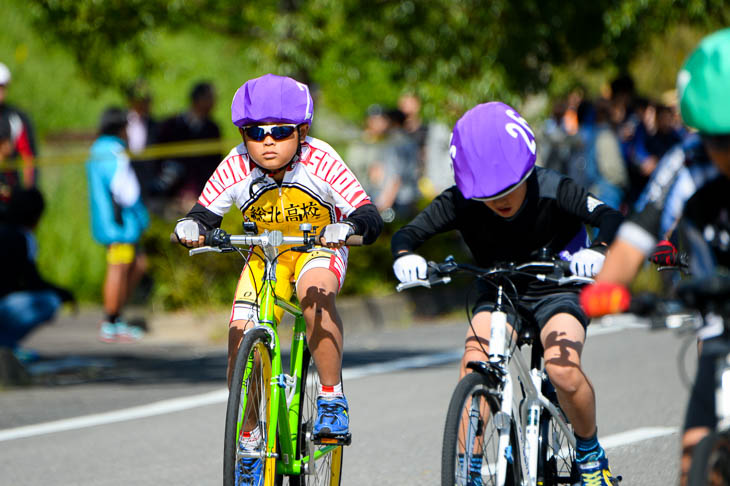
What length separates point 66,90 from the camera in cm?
2800

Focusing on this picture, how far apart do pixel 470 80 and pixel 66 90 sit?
54.4 ft

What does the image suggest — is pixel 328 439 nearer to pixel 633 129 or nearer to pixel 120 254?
pixel 120 254

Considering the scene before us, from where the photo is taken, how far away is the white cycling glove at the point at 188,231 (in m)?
4.70

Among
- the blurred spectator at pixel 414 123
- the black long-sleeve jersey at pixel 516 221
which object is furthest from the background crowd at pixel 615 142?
the black long-sleeve jersey at pixel 516 221

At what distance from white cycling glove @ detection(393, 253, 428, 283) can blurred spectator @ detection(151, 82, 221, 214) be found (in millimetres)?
9176

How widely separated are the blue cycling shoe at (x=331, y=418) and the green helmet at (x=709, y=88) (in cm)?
207

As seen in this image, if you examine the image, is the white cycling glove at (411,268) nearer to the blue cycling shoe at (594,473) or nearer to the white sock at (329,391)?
the white sock at (329,391)

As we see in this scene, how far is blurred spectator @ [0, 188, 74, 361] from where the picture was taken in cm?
958

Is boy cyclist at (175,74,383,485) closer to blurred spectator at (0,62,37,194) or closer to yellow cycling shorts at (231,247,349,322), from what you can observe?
yellow cycling shorts at (231,247,349,322)

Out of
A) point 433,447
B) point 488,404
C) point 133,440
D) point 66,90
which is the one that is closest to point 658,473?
point 433,447

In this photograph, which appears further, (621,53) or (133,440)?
(621,53)

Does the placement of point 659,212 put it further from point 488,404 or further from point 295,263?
point 295,263

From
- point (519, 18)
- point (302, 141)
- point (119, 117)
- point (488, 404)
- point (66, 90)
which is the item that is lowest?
point (488, 404)

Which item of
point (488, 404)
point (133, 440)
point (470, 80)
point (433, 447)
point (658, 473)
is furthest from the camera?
point (470, 80)
